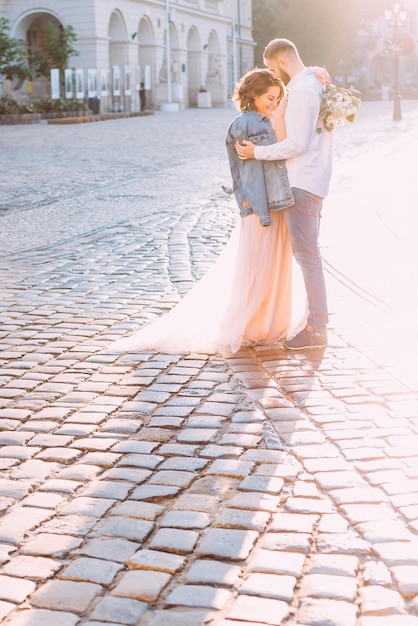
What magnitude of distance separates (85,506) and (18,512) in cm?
24

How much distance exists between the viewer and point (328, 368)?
5617 mm

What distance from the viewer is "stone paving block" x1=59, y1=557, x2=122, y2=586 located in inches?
122

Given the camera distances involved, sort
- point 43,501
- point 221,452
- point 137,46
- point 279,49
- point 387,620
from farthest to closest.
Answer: point 137,46
point 279,49
point 221,452
point 43,501
point 387,620

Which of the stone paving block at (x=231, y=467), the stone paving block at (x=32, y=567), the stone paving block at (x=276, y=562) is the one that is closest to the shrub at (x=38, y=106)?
the stone paving block at (x=231, y=467)

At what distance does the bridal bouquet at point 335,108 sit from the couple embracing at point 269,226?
54 mm

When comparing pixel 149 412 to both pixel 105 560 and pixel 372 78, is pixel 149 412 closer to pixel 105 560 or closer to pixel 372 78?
pixel 105 560

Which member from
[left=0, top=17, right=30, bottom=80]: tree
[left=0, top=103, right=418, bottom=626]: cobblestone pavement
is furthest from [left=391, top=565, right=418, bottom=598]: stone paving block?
[left=0, top=17, right=30, bottom=80]: tree

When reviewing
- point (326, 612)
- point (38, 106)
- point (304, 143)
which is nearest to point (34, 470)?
point (326, 612)

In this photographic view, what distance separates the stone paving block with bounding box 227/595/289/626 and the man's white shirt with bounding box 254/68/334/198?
3247 mm

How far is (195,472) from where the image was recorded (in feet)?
13.2

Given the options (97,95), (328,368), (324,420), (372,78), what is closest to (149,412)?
(324,420)

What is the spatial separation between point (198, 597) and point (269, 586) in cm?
22

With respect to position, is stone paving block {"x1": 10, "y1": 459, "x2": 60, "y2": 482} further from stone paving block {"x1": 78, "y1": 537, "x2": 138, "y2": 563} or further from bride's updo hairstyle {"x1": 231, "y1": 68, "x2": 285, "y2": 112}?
bride's updo hairstyle {"x1": 231, "y1": 68, "x2": 285, "y2": 112}

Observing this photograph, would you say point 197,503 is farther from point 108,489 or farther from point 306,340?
point 306,340
